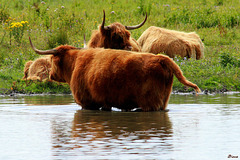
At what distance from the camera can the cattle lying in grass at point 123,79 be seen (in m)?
7.43

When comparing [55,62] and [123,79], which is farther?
[55,62]

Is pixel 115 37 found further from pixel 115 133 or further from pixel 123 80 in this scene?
pixel 115 133

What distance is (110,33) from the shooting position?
10469 millimetres

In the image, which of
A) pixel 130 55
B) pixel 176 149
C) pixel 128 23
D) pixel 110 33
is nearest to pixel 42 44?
pixel 128 23

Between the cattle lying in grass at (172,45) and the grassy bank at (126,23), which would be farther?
the cattle lying in grass at (172,45)

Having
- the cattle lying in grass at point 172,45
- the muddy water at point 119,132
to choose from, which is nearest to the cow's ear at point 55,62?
the muddy water at point 119,132

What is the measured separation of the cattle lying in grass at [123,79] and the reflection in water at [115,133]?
0.20 m

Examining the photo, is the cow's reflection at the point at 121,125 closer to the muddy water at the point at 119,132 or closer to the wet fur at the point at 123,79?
the muddy water at the point at 119,132

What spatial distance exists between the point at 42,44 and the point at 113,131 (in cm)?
1041

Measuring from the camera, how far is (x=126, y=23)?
19766mm

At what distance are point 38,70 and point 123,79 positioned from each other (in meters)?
4.98

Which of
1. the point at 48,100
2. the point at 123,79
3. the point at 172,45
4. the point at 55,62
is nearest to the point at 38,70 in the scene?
the point at 48,100

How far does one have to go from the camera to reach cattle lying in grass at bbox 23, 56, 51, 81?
1200 cm

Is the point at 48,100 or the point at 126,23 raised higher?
the point at 126,23
